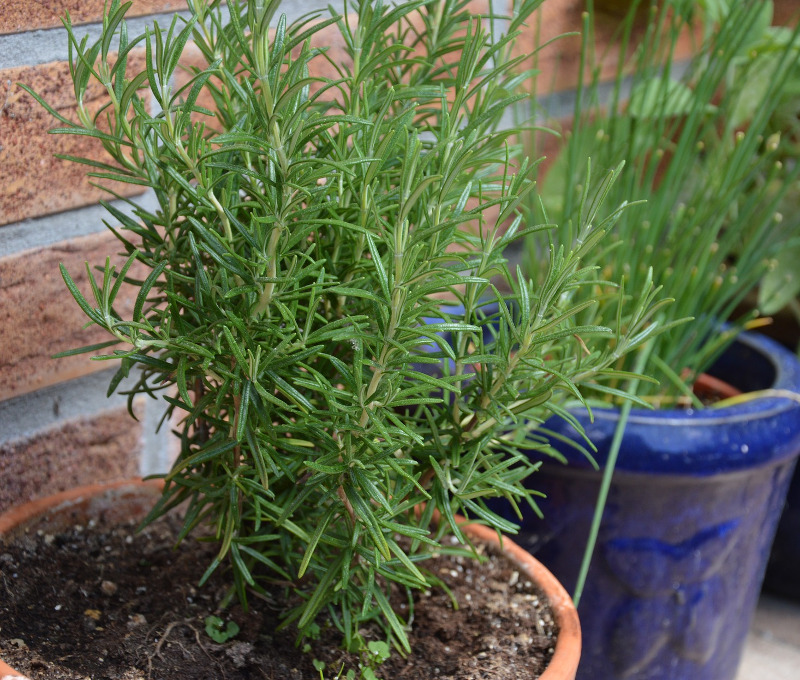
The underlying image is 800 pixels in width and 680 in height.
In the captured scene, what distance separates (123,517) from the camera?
665 millimetres

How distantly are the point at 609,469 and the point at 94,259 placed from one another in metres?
0.46

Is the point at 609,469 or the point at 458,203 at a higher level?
the point at 458,203

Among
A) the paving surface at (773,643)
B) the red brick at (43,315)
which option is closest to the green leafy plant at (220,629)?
the red brick at (43,315)

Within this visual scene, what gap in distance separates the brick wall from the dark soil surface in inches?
4.7

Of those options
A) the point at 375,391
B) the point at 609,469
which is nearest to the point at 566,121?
the point at 609,469

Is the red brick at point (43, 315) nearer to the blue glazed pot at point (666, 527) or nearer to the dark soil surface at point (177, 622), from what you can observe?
the dark soil surface at point (177, 622)

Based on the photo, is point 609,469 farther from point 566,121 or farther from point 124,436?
point 566,121

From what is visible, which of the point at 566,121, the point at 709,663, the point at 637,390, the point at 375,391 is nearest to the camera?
the point at 375,391

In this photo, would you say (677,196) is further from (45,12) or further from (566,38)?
(45,12)

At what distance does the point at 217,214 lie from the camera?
499mm

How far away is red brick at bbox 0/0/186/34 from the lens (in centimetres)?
61

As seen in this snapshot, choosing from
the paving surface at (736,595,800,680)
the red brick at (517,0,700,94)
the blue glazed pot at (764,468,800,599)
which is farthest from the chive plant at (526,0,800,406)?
the paving surface at (736,595,800,680)

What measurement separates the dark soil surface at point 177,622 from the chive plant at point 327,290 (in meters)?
0.03

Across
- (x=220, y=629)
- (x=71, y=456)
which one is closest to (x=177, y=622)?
(x=220, y=629)
